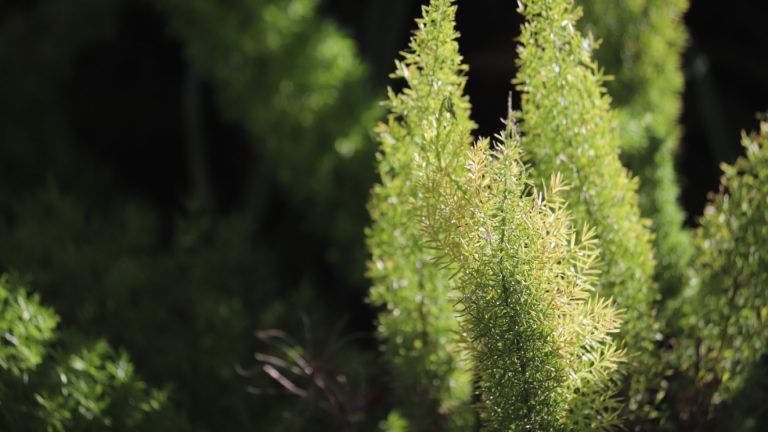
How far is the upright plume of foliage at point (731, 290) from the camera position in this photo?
1.80ft

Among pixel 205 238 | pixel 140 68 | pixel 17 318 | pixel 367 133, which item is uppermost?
pixel 140 68

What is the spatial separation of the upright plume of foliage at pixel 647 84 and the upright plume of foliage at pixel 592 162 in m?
0.19

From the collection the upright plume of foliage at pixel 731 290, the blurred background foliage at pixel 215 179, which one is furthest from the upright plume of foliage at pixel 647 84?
the upright plume of foliage at pixel 731 290

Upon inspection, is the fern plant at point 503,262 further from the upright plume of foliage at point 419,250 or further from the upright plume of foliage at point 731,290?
the upright plume of foliage at point 731,290

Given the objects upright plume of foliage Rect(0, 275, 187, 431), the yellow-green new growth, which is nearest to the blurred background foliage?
upright plume of foliage Rect(0, 275, 187, 431)

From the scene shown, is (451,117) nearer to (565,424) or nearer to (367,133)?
(565,424)

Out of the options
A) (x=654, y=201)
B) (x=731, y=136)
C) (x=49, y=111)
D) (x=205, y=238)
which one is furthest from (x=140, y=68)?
(x=654, y=201)

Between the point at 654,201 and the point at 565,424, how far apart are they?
33cm

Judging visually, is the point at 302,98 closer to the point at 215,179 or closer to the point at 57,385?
the point at 57,385

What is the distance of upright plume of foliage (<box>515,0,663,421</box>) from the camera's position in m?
0.50

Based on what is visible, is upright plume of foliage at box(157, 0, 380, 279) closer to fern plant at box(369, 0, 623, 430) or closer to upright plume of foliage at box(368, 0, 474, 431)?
upright plume of foliage at box(368, 0, 474, 431)

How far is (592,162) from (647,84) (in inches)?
13.7

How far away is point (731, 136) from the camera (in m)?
1.27

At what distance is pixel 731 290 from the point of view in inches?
22.3
